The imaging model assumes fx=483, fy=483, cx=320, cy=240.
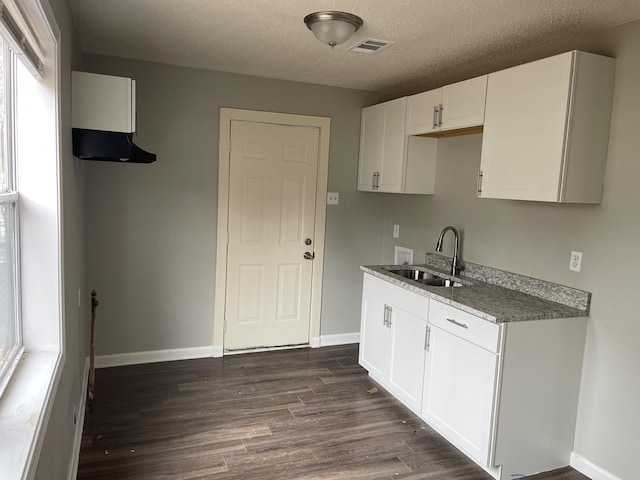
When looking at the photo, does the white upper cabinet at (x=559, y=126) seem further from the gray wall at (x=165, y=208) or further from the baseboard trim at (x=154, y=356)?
the baseboard trim at (x=154, y=356)

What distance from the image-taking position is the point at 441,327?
294 centimetres

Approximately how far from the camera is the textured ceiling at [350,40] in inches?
95.3

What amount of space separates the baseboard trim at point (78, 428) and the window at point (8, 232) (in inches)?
33.2

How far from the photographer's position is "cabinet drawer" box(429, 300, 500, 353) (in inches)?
100

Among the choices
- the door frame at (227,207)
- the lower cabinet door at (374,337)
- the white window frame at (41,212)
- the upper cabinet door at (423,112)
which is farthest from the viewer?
the door frame at (227,207)

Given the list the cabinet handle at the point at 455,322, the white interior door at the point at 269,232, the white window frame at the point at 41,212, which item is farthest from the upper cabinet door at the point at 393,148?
the white window frame at the point at 41,212

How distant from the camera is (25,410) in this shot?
4.89 feet

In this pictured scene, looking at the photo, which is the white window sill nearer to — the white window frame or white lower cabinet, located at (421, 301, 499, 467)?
the white window frame

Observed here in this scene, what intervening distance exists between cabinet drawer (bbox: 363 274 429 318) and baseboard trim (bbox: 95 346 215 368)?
59.9 inches

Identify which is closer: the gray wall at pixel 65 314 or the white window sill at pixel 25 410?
the white window sill at pixel 25 410

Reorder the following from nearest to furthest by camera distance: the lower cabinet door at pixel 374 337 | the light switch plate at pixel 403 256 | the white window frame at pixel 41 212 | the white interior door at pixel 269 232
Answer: the white window frame at pixel 41 212 → the lower cabinet door at pixel 374 337 → the white interior door at pixel 269 232 → the light switch plate at pixel 403 256

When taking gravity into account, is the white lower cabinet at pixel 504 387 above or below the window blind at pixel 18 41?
Answer: below

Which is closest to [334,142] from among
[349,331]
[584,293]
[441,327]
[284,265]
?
[284,265]

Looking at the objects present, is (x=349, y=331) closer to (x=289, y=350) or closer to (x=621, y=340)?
(x=289, y=350)
